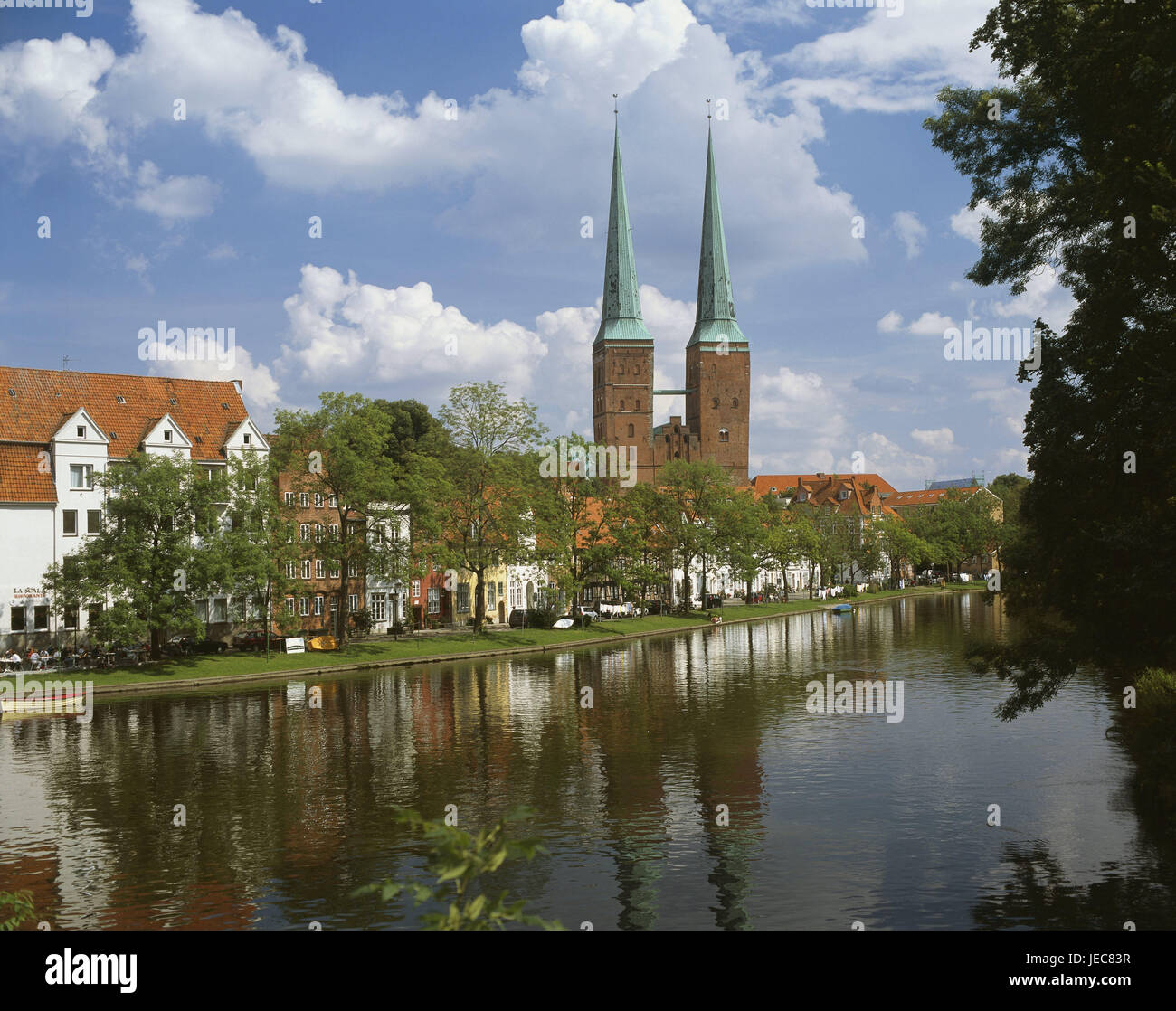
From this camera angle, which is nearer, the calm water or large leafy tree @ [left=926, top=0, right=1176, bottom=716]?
the calm water

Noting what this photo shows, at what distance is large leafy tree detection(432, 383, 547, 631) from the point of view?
265ft

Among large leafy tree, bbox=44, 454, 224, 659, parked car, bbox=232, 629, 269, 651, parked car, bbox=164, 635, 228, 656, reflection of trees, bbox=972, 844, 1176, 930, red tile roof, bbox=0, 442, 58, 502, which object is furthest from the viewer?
parked car, bbox=232, 629, 269, 651

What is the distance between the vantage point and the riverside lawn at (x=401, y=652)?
196ft

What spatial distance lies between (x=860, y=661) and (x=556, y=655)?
72.3 feet

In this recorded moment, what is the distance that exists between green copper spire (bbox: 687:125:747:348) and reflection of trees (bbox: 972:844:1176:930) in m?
162

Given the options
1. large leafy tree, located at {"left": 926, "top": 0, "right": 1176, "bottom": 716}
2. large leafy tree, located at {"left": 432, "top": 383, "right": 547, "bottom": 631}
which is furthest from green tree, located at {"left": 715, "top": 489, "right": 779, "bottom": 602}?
large leafy tree, located at {"left": 926, "top": 0, "right": 1176, "bottom": 716}

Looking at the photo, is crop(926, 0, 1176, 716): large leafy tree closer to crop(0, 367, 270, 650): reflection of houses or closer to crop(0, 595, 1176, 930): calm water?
crop(0, 595, 1176, 930): calm water

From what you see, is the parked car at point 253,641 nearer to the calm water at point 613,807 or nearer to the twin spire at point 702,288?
the calm water at point 613,807

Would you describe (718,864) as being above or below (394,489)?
below

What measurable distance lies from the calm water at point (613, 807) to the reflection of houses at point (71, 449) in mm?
17590

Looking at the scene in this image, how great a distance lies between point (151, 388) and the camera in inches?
3086

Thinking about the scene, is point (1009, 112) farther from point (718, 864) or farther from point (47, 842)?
point (47, 842)

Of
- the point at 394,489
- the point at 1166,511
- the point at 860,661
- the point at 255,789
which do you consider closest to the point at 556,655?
the point at 394,489
